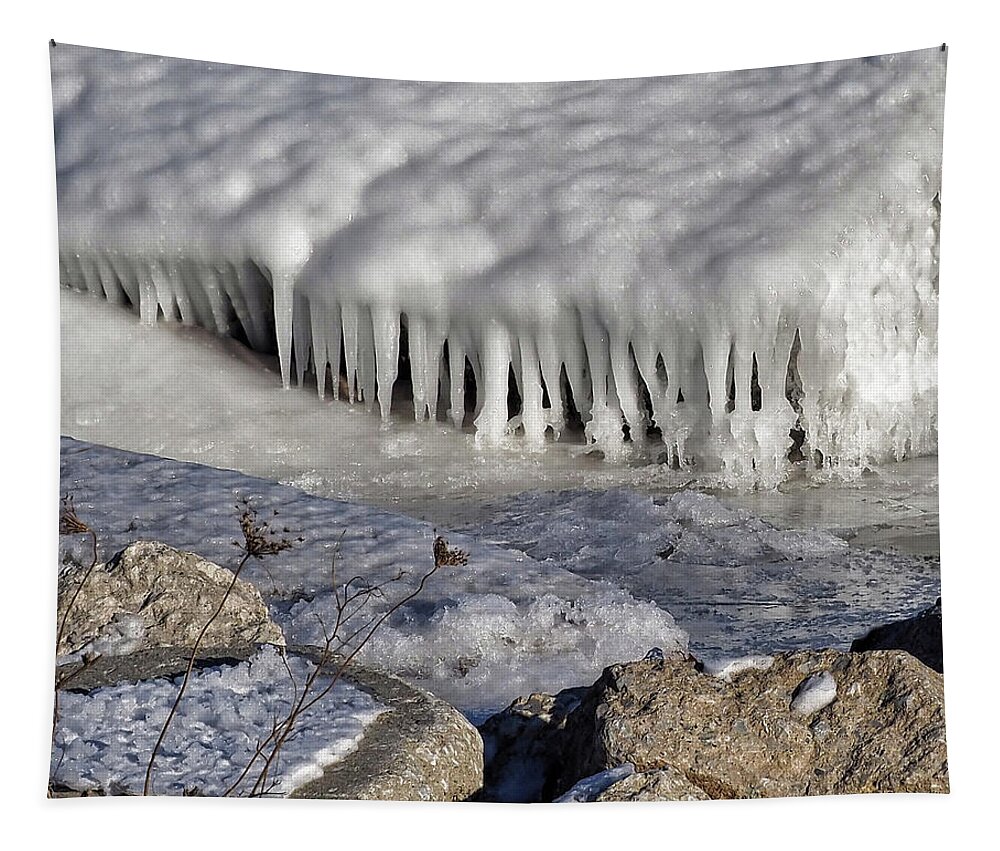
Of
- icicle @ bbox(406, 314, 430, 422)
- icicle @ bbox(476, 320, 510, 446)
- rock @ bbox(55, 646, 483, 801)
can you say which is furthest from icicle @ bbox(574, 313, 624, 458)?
rock @ bbox(55, 646, 483, 801)

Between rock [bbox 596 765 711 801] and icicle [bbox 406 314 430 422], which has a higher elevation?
icicle [bbox 406 314 430 422]

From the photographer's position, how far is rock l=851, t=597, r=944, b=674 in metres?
1.82

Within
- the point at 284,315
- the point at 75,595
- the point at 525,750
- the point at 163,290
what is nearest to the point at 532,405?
the point at 284,315

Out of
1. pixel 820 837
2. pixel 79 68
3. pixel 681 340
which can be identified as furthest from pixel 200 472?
pixel 820 837

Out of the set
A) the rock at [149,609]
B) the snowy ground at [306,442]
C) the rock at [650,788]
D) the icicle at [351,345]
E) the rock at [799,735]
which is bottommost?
the rock at [650,788]

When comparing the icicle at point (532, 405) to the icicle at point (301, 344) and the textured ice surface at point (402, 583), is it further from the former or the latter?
the icicle at point (301, 344)

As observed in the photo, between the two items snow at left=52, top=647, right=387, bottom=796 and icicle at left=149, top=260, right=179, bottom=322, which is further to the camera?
icicle at left=149, top=260, right=179, bottom=322

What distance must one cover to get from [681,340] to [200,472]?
0.83 m

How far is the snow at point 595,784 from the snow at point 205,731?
0.32 metres

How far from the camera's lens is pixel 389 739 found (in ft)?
5.88

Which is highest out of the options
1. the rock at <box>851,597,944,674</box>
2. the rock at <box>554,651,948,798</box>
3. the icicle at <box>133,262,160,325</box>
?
the icicle at <box>133,262,160,325</box>

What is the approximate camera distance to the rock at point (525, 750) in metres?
1.82

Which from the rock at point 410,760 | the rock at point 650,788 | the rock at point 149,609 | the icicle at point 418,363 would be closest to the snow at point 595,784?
the rock at point 650,788

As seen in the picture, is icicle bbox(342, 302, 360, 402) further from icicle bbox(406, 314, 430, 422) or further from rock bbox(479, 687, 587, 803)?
rock bbox(479, 687, 587, 803)
